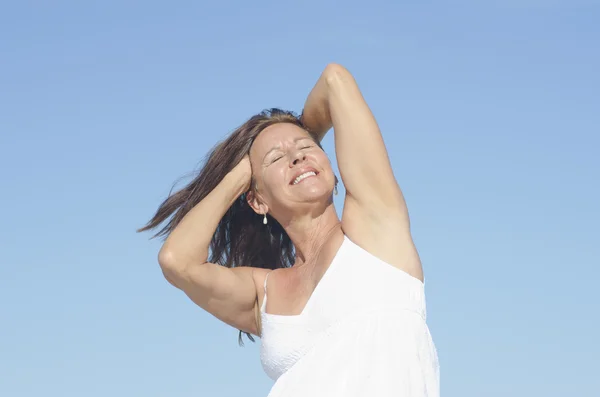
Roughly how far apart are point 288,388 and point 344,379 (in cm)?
32

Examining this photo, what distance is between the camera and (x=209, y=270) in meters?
5.74

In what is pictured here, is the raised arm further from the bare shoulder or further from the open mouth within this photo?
the open mouth

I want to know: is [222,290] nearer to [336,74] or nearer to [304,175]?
[304,175]

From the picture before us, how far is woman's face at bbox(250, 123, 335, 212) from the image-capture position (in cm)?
561

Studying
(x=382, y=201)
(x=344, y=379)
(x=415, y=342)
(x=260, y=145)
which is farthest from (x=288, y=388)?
(x=260, y=145)

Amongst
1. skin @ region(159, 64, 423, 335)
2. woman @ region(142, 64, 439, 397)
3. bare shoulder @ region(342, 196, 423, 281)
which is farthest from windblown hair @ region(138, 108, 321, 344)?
bare shoulder @ region(342, 196, 423, 281)

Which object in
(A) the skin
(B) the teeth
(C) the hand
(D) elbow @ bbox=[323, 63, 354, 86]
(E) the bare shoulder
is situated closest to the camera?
(E) the bare shoulder

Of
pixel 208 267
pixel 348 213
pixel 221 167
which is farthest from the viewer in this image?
pixel 221 167

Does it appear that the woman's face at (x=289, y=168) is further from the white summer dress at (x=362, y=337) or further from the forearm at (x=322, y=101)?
the white summer dress at (x=362, y=337)

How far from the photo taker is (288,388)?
515 centimetres

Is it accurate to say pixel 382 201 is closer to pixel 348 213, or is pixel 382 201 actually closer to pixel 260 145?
pixel 348 213

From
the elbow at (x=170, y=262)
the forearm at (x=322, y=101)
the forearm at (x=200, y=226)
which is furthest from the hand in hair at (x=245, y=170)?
the elbow at (x=170, y=262)

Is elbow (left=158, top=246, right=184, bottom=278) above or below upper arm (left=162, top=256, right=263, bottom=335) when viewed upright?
above

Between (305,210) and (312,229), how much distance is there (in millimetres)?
118
